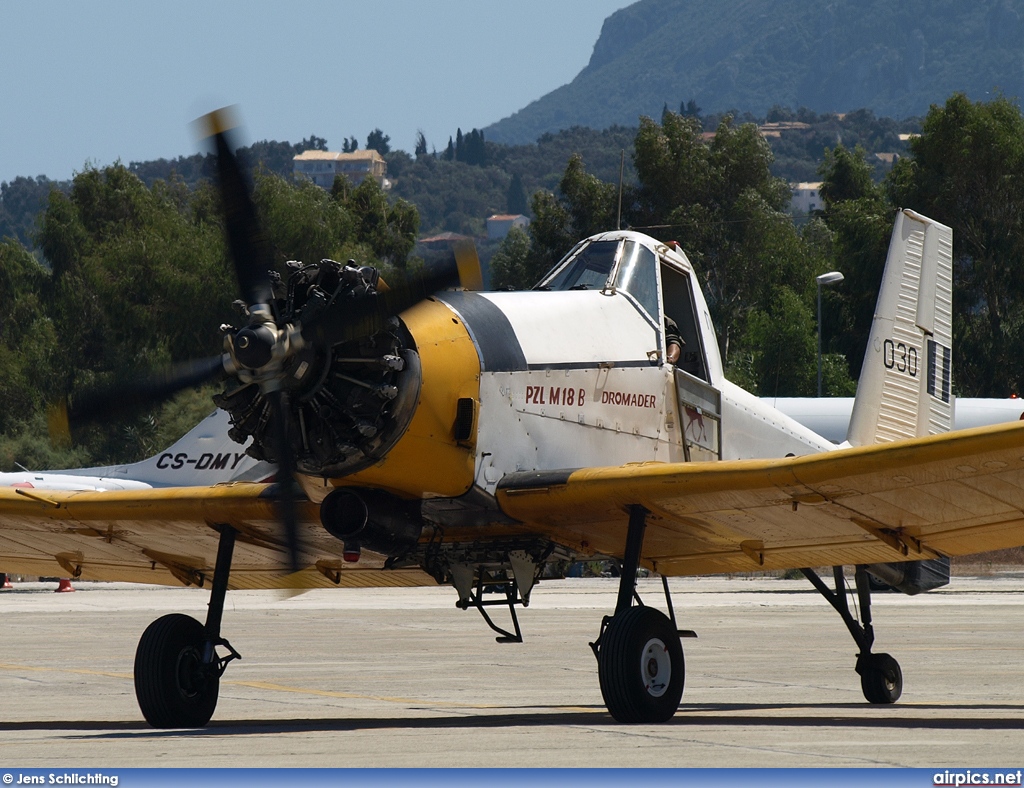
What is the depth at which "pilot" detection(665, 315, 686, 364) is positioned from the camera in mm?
13248

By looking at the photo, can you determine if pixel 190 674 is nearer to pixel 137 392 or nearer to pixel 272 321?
pixel 137 392

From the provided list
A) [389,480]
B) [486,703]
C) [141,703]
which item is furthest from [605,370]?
[141,703]

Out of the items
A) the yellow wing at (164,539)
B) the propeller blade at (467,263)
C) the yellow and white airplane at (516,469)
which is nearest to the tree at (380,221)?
the yellow wing at (164,539)

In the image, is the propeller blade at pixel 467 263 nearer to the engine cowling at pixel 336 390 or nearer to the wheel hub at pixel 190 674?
the engine cowling at pixel 336 390

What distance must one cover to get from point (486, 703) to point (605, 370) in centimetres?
376

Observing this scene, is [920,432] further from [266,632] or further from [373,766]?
[266,632]

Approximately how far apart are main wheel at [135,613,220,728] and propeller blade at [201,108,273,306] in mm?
3166

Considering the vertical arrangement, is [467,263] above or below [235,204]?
below

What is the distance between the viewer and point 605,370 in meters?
12.4

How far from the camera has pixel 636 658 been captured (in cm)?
1096

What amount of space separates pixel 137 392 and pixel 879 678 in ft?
24.5

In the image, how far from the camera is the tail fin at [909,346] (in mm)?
15531

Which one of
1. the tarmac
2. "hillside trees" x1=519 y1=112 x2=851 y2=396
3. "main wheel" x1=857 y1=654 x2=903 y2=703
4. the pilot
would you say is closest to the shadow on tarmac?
the tarmac

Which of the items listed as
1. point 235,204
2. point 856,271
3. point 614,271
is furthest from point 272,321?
point 856,271
